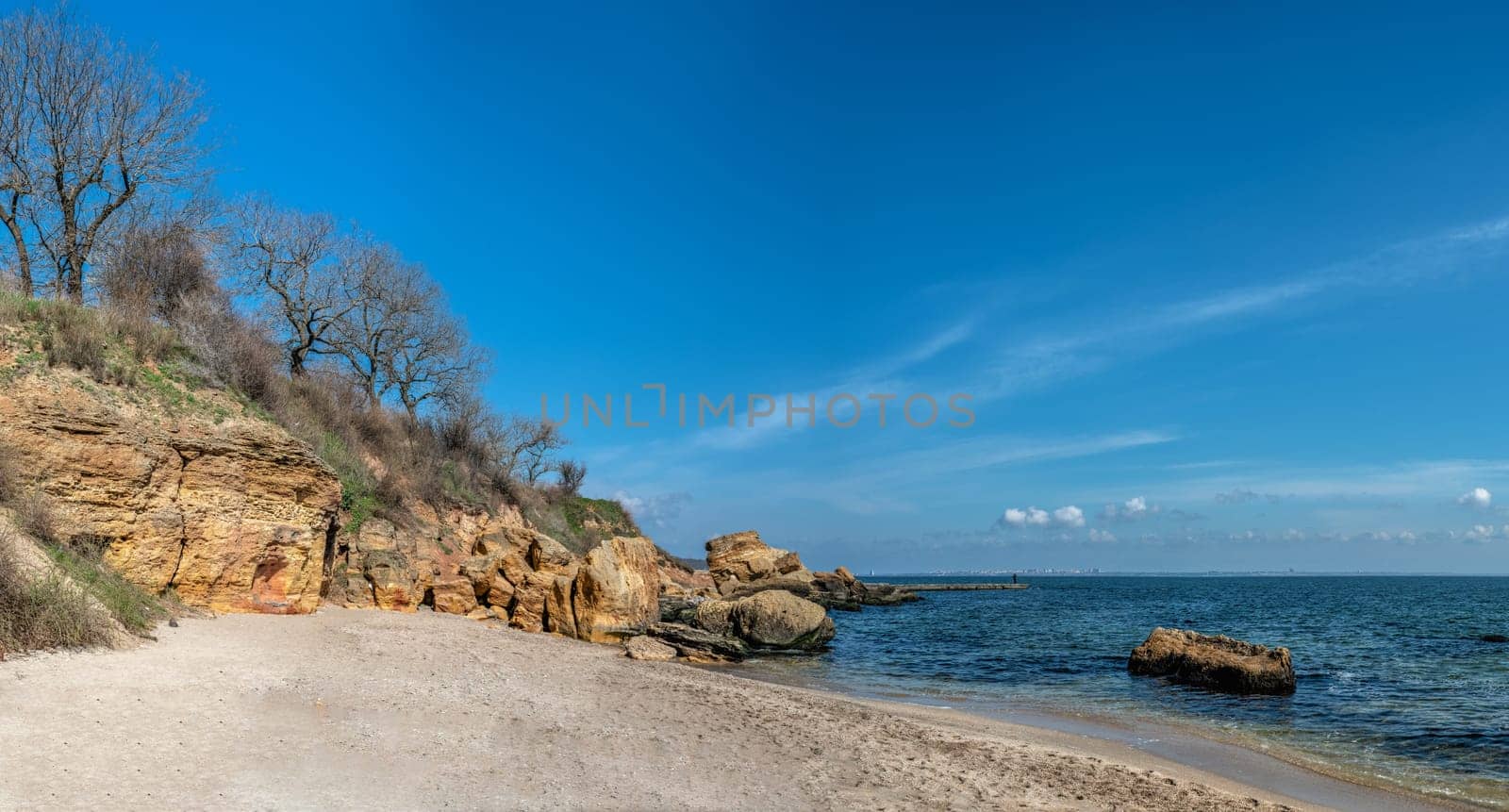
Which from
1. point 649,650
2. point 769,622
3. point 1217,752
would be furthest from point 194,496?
point 1217,752

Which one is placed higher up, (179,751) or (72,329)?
(72,329)

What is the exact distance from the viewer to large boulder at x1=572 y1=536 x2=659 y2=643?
21.3m

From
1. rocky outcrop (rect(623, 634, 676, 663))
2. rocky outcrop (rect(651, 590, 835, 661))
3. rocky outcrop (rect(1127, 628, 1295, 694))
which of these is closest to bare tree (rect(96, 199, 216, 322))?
rocky outcrop (rect(623, 634, 676, 663))

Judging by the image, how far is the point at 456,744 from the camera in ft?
26.9

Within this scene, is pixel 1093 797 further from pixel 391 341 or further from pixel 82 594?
pixel 391 341

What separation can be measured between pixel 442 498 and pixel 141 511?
14.3 m

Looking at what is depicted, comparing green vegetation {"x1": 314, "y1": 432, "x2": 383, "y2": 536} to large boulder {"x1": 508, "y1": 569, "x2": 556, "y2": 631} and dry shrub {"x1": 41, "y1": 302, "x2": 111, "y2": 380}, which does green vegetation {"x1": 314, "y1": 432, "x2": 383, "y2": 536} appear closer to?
large boulder {"x1": 508, "y1": 569, "x2": 556, "y2": 631}

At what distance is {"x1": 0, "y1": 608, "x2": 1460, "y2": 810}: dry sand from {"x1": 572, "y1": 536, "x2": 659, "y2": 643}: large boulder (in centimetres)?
803

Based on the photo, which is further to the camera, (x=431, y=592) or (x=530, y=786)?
(x=431, y=592)

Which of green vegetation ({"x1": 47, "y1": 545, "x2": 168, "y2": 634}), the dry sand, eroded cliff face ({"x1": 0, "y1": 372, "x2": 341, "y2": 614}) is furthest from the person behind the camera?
eroded cliff face ({"x1": 0, "y1": 372, "x2": 341, "y2": 614})

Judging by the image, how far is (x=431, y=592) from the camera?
20.8 m

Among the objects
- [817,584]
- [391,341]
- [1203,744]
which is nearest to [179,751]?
[1203,744]

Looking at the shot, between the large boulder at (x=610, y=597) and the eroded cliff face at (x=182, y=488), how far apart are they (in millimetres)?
7345

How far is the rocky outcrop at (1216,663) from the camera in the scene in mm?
17484
